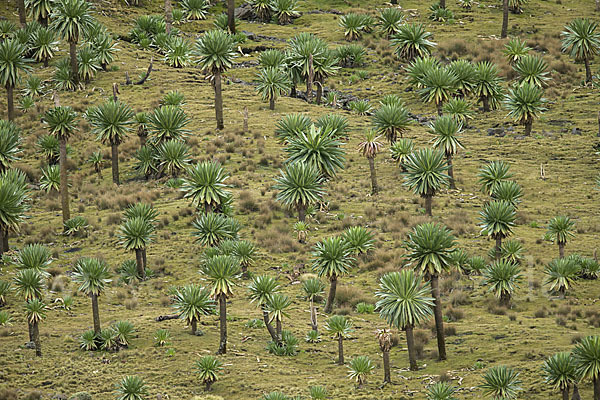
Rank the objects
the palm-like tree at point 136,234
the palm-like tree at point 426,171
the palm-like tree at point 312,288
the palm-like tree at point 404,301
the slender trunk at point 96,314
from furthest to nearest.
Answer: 1. the palm-like tree at point 426,171
2. the palm-like tree at point 136,234
3. the palm-like tree at point 312,288
4. the slender trunk at point 96,314
5. the palm-like tree at point 404,301

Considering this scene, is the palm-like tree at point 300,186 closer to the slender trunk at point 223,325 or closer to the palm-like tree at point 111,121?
the palm-like tree at point 111,121

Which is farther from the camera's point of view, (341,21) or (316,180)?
(341,21)

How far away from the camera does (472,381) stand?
27.7 m

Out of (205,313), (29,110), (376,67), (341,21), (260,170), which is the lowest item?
(205,313)

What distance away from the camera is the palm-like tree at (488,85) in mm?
57487

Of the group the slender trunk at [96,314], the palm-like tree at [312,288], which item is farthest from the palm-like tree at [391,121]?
the slender trunk at [96,314]

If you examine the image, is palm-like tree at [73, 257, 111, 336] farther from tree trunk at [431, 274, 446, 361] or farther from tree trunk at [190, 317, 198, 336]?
tree trunk at [431, 274, 446, 361]

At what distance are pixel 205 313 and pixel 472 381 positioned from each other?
36.0 ft

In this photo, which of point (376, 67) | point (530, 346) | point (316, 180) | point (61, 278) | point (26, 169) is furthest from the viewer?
point (376, 67)

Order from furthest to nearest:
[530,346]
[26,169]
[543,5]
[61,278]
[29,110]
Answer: [543,5]
[29,110]
[26,169]
[61,278]
[530,346]

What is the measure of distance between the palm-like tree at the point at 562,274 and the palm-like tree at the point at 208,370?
16298 mm

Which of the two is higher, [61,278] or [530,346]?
[61,278]

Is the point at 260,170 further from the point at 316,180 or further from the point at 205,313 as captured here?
the point at 205,313

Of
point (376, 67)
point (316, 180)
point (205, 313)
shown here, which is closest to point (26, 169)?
point (316, 180)
